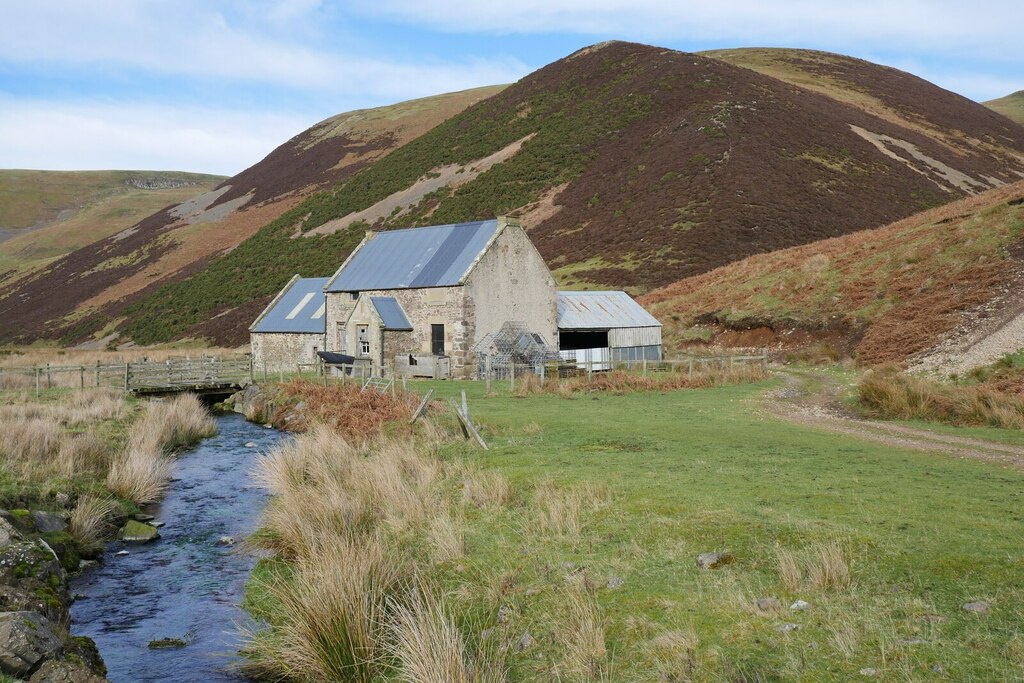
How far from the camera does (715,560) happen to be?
28.6 ft

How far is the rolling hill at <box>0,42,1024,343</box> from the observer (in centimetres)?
7231

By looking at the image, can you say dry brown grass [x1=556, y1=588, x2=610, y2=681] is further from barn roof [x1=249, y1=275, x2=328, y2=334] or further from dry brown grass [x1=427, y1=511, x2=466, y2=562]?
barn roof [x1=249, y1=275, x2=328, y2=334]

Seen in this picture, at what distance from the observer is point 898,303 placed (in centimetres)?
3812

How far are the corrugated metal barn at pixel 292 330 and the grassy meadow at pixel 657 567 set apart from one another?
3215 cm

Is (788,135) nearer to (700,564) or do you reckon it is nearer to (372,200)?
(372,200)

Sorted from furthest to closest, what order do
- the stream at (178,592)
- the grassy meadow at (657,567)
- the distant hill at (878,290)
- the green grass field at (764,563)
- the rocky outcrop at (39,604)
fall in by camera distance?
the distant hill at (878,290) → the stream at (178,592) → the rocky outcrop at (39,604) → the grassy meadow at (657,567) → the green grass field at (764,563)

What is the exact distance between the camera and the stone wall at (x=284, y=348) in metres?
46.7

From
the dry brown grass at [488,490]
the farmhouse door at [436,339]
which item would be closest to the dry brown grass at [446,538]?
the dry brown grass at [488,490]

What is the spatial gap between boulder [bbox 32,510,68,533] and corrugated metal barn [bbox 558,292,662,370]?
2976cm

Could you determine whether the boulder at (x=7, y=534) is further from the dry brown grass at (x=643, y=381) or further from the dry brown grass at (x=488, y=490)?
the dry brown grass at (x=643, y=381)

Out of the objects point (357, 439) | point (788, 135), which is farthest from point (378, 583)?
point (788, 135)

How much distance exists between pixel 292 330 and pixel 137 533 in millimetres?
33943

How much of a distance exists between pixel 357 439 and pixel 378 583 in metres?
11.4

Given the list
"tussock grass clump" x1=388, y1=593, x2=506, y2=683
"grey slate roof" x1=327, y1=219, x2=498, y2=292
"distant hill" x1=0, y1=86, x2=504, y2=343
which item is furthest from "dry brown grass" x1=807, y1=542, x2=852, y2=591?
"distant hill" x1=0, y1=86, x2=504, y2=343
